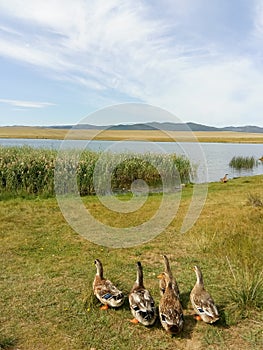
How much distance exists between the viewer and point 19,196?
1459 cm

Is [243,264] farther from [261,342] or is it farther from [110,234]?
[110,234]

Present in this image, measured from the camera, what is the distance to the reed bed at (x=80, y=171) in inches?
606

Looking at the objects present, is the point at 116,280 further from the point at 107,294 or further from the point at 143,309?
the point at 143,309

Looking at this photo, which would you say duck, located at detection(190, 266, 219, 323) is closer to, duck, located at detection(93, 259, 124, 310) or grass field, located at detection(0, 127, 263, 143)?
duck, located at detection(93, 259, 124, 310)

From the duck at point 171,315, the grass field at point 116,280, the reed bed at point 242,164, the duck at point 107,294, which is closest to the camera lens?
→ the duck at point 171,315

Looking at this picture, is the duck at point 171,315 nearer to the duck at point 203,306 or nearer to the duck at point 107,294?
the duck at point 203,306

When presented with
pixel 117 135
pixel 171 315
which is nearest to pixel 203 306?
pixel 171 315

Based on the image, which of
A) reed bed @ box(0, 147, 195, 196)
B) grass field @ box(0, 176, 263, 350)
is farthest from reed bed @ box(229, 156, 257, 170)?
grass field @ box(0, 176, 263, 350)

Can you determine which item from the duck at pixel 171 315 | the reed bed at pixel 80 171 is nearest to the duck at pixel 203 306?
the duck at pixel 171 315

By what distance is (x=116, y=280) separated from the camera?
6.04m

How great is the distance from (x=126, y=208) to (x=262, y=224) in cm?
517

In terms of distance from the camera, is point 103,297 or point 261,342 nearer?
point 261,342

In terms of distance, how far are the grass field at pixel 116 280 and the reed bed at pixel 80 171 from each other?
4358 millimetres

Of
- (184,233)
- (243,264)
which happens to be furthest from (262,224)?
(243,264)
